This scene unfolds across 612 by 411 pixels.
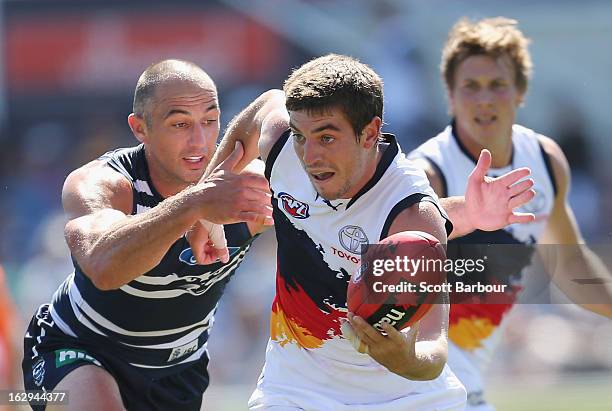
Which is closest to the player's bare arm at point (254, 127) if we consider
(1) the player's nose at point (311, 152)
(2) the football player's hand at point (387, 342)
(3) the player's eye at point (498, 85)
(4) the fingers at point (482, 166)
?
(1) the player's nose at point (311, 152)

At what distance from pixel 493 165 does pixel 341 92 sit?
2624mm

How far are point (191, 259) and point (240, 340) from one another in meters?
7.87

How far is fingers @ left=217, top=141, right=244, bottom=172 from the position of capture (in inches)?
203

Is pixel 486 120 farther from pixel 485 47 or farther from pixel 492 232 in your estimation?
pixel 492 232

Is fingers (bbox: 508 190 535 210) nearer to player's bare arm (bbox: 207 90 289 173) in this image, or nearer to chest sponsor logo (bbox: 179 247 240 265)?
player's bare arm (bbox: 207 90 289 173)

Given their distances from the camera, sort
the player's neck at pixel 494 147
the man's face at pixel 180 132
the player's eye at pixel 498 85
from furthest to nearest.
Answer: the player's eye at pixel 498 85 → the player's neck at pixel 494 147 → the man's face at pixel 180 132

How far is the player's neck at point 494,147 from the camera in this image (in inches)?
271

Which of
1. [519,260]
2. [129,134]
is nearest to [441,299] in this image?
[519,260]

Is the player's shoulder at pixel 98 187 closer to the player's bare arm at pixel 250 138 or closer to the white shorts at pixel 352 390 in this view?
the player's bare arm at pixel 250 138

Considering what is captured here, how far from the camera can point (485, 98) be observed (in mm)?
6941

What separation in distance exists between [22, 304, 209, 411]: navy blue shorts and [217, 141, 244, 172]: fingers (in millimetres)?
1310

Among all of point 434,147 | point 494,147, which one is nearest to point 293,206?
point 434,147

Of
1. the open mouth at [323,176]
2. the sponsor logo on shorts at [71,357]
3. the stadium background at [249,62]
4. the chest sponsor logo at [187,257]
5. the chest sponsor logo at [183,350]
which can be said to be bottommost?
the sponsor logo on shorts at [71,357]

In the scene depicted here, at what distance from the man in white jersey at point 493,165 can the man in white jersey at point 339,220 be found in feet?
5.32
